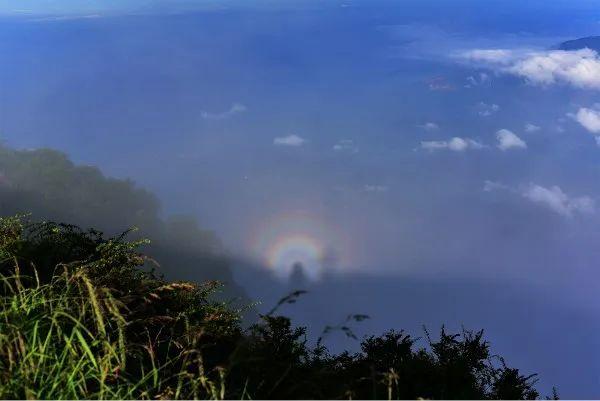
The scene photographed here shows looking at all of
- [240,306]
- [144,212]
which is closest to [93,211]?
[144,212]

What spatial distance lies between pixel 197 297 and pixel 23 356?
9.81 ft

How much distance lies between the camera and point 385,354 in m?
6.07

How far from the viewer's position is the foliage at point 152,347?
3.29 metres

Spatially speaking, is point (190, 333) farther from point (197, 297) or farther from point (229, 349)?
point (197, 297)

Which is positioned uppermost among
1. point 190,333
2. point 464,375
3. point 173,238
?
point 173,238

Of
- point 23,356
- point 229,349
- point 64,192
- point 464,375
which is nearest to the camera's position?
point 23,356

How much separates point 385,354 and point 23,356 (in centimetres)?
381

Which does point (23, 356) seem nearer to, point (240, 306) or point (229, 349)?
point (229, 349)

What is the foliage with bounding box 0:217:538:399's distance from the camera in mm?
3285

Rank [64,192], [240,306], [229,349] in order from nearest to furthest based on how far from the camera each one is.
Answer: [229,349] → [240,306] → [64,192]

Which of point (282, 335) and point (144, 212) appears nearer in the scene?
point (282, 335)

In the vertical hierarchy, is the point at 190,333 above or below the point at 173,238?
below

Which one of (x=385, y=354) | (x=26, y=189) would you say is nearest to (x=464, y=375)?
(x=385, y=354)

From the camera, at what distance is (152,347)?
13.7 ft
